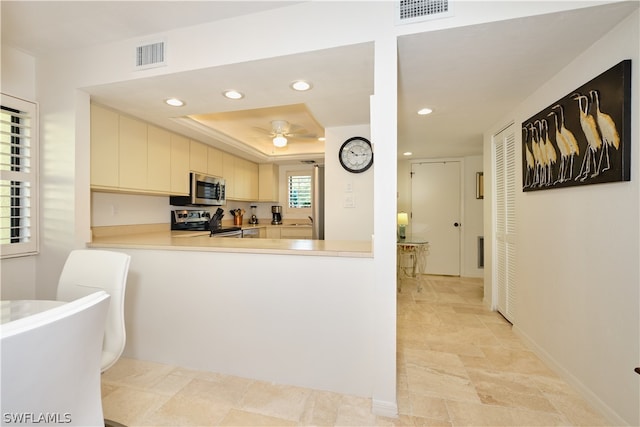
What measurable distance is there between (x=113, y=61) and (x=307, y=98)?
1.42 meters

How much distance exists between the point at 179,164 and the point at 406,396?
325 centimetres

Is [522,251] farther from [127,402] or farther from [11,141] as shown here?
[11,141]

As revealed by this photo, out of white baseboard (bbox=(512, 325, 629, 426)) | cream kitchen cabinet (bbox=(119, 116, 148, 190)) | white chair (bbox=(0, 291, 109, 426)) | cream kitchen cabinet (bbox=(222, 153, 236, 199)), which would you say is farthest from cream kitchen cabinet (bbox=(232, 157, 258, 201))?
white baseboard (bbox=(512, 325, 629, 426))

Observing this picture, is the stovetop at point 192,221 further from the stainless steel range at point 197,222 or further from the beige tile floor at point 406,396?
the beige tile floor at point 406,396

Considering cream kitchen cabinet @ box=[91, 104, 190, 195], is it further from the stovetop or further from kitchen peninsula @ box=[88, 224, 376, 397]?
kitchen peninsula @ box=[88, 224, 376, 397]

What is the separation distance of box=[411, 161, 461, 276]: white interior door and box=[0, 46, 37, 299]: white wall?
16.3ft

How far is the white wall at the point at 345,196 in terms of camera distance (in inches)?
127

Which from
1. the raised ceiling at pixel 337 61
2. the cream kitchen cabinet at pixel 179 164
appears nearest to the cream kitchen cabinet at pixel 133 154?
the raised ceiling at pixel 337 61

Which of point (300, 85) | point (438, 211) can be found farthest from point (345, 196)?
point (438, 211)

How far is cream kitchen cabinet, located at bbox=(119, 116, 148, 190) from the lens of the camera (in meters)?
2.63

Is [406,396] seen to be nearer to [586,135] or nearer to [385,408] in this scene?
[385,408]

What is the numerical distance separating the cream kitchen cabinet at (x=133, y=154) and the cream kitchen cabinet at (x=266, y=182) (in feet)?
8.31

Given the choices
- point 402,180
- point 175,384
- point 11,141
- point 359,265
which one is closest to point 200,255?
point 175,384

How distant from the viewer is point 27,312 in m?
1.21
